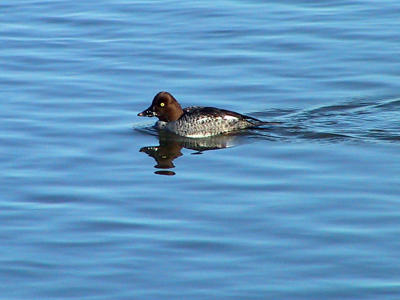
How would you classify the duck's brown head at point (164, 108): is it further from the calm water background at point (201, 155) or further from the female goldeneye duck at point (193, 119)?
the calm water background at point (201, 155)

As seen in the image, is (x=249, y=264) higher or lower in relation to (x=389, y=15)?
lower

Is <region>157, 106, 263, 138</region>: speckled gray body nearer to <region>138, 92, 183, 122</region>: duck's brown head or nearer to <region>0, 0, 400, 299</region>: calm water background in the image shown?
<region>138, 92, 183, 122</region>: duck's brown head

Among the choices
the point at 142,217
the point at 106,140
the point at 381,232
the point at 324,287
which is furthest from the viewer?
the point at 106,140

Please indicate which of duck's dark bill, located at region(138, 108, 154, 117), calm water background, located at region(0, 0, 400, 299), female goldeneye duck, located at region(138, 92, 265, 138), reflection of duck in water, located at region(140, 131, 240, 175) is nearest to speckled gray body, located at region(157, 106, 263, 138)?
female goldeneye duck, located at region(138, 92, 265, 138)

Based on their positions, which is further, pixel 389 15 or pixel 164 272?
pixel 389 15

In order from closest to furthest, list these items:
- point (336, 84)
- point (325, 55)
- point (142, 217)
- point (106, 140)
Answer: point (142, 217) → point (106, 140) → point (336, 84) → point (325, 55)

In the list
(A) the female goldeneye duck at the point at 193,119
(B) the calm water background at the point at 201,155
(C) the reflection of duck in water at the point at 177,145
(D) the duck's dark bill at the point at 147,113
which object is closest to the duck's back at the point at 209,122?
(A) the female goldeneye duck at the point at 193,119

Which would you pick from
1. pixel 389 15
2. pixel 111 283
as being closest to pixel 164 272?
pixel 111 283

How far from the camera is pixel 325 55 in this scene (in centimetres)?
2023

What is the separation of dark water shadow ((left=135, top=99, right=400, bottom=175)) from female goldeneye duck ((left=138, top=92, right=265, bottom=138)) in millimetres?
126

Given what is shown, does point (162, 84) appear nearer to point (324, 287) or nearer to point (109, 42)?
point (109, 42)

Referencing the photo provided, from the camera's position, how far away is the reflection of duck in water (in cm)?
1586

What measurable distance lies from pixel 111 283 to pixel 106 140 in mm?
5517

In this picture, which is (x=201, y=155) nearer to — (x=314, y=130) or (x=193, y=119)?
(x=193, y=119)
